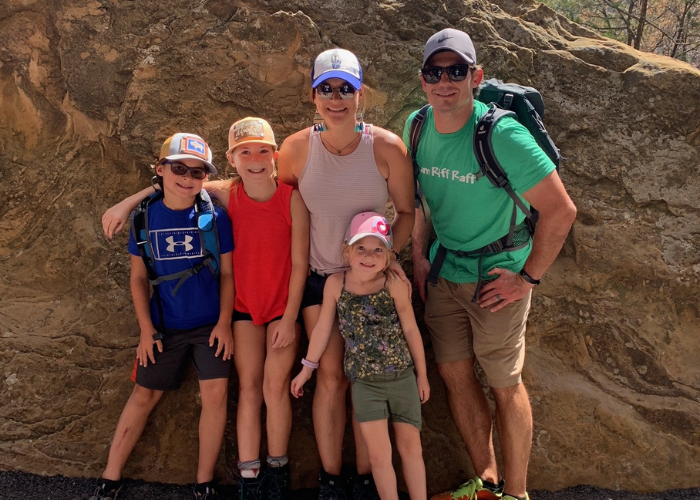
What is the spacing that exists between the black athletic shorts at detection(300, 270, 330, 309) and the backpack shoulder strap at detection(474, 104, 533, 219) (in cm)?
108

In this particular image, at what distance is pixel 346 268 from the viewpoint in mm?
3471

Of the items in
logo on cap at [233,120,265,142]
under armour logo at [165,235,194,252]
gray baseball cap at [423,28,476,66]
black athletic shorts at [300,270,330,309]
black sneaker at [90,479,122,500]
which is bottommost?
black sneaker at [90,479,122,500]

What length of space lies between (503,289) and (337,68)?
1463mm

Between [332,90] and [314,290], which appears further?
[314,290]

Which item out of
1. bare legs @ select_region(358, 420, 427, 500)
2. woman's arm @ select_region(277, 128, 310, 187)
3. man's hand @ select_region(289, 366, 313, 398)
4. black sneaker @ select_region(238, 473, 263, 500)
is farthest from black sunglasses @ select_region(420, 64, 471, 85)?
black sneaker @ select_region(238, 473, 263, 500)

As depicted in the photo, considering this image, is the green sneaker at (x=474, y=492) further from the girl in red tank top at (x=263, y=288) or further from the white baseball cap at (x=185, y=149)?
the white baseball cap at (x=185, y=149)

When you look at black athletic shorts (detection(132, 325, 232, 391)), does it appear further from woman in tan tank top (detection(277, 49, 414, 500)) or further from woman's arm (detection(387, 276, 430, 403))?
woman's arm (detection(387, 276, 430, 403))

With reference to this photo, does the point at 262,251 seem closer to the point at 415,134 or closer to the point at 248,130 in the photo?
the point at 248,130

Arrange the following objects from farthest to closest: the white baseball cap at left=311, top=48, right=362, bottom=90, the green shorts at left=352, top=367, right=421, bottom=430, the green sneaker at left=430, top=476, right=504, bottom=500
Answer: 1. the green sneaker at left=430, top=476, right=504, bottom=500
2. the green shorts at left=352, top=367, right=421, bottom=430
3. the white baseball cap at left=311, top=48, right=362, bottom=90

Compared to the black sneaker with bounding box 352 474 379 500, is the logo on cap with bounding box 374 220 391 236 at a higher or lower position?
higher

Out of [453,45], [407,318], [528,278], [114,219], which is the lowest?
[407,318]

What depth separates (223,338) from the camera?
356cm

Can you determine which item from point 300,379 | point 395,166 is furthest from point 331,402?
point 395,166

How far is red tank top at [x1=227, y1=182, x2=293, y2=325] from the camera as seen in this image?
3.47 m
